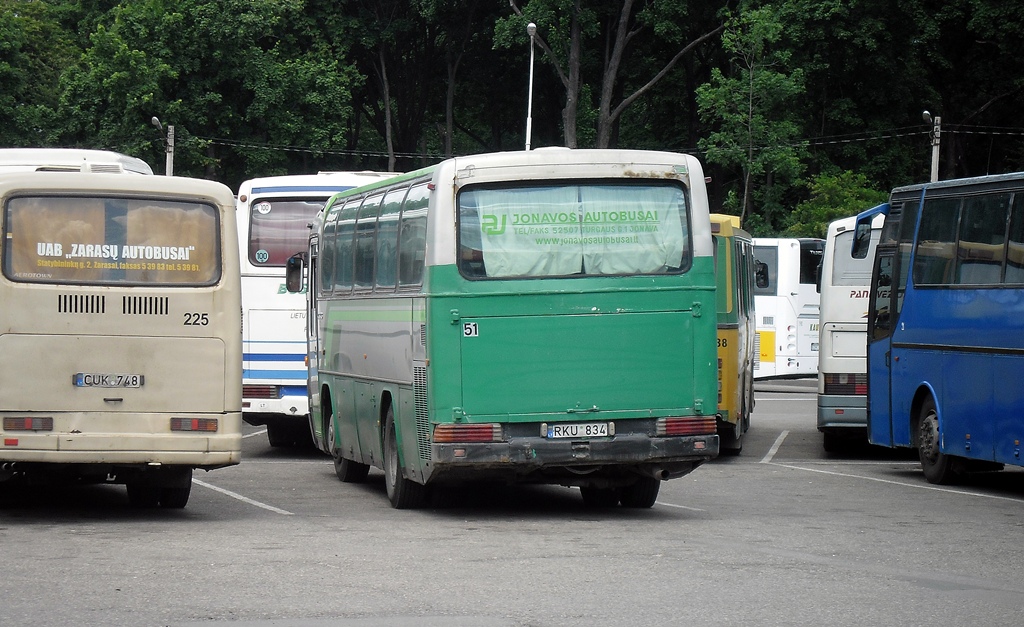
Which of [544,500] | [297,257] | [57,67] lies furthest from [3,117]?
[544,500]

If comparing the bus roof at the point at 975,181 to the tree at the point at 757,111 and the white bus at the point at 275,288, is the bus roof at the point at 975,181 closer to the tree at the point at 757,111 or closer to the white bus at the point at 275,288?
the white bus at the point at 275,288

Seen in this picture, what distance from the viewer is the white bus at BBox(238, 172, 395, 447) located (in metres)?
21.4

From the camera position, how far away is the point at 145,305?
13398mm

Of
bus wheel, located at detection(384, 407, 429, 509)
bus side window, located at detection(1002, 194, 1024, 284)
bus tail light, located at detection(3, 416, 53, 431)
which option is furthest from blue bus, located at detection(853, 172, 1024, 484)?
bus tail light, located at detection(3, 416, 53, 431)

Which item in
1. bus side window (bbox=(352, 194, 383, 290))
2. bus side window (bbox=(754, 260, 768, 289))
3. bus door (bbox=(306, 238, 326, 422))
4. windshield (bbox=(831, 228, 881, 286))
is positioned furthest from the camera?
bus side window (bbox=(754, 260, 768, 289))

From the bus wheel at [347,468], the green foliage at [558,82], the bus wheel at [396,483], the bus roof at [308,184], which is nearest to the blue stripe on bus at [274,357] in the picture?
the bus roof at [308,184]

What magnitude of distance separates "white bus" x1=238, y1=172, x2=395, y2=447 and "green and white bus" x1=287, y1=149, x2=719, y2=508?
299 inches

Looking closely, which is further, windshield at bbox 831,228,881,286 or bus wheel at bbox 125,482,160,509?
windshield at bbox 831,228,881,286

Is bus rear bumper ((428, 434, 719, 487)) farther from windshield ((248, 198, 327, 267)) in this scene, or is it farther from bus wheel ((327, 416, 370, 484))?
windshield ((248, 198, 327, 267))

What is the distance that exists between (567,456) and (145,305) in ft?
11.9

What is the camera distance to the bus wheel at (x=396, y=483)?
1473 centimetres

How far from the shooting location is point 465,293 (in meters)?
13.4

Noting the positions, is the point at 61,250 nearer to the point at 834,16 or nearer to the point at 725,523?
the point at 725,523

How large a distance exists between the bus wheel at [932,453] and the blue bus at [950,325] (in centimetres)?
2
